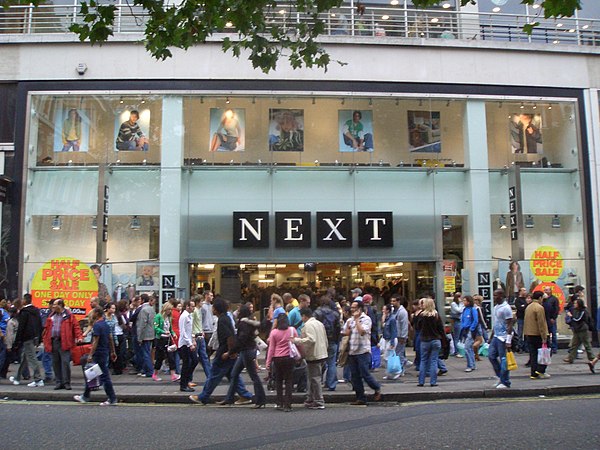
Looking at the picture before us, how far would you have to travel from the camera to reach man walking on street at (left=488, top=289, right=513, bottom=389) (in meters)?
10.5

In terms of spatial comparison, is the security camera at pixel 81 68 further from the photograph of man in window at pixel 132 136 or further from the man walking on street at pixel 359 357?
the man walking on street at pixel 359 357

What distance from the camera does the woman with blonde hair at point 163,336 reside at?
12.7 metres

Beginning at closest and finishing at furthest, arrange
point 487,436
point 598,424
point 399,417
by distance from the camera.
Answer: point 487,436 → point 598,424 → point 399,417

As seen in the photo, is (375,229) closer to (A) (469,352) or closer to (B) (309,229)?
(B) (309,229)

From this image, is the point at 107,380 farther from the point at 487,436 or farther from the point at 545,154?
the point at 545,154

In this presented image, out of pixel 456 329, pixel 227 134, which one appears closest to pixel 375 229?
pixel 456 329

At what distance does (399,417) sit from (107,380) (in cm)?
482

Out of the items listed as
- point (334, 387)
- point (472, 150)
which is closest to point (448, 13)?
point (472, 150)

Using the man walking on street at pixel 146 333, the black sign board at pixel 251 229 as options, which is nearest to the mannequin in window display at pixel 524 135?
the black sign board at pixel 251 229

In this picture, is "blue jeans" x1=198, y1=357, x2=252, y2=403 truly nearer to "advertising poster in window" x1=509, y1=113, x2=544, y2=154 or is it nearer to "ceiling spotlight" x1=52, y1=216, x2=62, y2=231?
"ceiling spotlight" x1=52, y1=216, x2=62, y2=231

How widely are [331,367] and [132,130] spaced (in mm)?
10590

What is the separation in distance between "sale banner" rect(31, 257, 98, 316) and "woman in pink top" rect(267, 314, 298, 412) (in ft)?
30.3

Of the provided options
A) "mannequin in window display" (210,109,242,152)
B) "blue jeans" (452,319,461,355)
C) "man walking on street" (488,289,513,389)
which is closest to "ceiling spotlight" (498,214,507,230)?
"blue jeans" (452,319,461,355)

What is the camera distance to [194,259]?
1727cm
